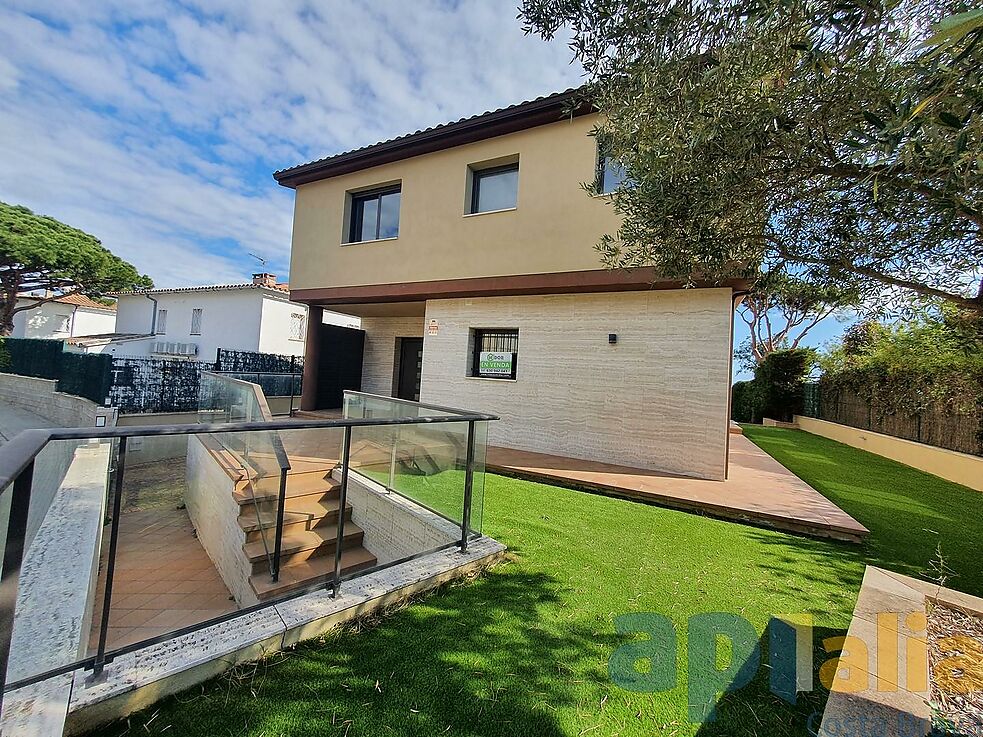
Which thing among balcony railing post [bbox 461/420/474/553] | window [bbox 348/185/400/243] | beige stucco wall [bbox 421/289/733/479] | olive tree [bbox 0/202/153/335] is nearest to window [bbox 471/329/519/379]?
beige stucco wall [bbox 421/289/733/479]

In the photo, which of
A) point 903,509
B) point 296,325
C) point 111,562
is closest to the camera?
point 111,562

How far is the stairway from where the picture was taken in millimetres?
4660

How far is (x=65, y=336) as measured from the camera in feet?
92.9

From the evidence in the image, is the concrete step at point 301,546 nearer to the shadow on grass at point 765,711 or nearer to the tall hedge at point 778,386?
the shadow on grass at point 765,711

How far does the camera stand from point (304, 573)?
474 centimetres

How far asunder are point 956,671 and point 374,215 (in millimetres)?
11836

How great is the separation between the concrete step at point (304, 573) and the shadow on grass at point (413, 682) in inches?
69.5

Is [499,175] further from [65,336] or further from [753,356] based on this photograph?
[65,336]

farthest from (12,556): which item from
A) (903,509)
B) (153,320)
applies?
(153,320)

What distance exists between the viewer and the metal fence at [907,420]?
8234 millimetres

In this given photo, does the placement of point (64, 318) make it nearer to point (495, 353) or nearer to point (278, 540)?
point (495, 353)

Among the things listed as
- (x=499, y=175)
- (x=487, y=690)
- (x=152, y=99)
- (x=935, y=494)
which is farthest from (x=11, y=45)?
(x=935, y=494)

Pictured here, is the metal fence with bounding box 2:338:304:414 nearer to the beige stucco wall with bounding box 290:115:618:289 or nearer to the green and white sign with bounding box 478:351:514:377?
the beige stucco wall with bounding box 290:115:618:289

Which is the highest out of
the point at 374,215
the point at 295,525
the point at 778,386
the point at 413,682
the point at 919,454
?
the point at 374,215
